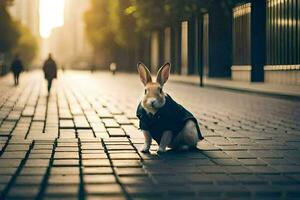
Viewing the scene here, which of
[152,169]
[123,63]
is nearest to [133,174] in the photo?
[152,169]

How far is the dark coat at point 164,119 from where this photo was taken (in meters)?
7.26

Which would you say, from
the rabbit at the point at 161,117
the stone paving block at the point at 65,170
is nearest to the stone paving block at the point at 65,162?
the stone paving block at the point at 65,170

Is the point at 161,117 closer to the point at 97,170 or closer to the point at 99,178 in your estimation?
the point at 97,170

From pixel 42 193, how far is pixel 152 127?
2.34 metres

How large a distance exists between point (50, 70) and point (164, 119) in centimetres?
1797

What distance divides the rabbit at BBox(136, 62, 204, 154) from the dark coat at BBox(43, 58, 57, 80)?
1749 centimetres

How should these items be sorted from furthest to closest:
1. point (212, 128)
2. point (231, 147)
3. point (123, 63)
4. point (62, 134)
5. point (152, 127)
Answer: point (123, 63), point (212, 128), point (62, 134), point (231, 147), point (152, 127)

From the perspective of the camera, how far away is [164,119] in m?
7.27

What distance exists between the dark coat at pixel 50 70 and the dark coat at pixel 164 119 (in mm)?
17655

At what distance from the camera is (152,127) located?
7344mm

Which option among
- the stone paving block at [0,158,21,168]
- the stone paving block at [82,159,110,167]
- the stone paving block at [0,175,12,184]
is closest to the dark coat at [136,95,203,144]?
the stone paving block at [82,159,110,167]

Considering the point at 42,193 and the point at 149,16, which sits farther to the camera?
the point at 149,16

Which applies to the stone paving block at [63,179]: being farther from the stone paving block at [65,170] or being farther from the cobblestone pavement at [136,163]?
the stone paving block at [65,170]

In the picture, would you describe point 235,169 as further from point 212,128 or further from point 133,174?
point 212,128
